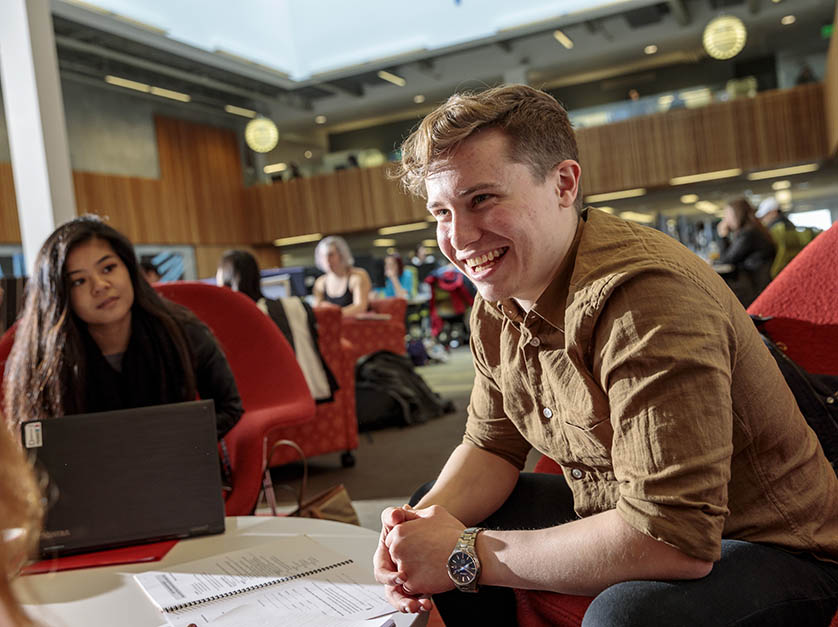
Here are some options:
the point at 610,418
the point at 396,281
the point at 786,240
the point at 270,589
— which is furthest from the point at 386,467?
the point at 396,281

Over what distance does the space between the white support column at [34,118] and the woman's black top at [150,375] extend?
173cm

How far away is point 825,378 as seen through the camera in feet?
4.57

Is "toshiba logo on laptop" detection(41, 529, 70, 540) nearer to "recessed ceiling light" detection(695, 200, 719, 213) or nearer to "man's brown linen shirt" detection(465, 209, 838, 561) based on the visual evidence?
"man's brown linen shirt" detection(465, 209, 838, 561)

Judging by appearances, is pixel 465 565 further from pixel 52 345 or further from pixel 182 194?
pixel 182 194

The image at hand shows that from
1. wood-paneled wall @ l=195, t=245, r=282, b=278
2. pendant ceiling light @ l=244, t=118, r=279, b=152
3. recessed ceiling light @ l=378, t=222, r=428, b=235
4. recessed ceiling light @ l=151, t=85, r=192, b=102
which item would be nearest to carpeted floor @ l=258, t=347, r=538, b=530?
pendant ceiling light @ l=244, t=118, r=279, b=152

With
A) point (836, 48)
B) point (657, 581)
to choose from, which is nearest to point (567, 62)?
point (836, 48)

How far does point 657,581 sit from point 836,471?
20.4 inches

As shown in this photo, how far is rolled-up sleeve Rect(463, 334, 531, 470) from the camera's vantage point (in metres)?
1.46

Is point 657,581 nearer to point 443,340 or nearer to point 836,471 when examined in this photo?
point 836,471

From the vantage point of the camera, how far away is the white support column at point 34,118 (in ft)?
11.7

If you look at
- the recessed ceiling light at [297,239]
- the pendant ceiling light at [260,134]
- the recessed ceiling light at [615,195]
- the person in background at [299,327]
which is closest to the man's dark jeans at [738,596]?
the person in background at [299,327]

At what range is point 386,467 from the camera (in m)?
4.17

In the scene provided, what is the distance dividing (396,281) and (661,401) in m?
9.49

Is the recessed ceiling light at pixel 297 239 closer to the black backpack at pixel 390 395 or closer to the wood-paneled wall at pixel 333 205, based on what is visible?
the wood-paneled wall at pixel 333 205
